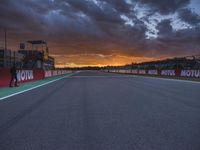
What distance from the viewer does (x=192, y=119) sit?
19.4 ft

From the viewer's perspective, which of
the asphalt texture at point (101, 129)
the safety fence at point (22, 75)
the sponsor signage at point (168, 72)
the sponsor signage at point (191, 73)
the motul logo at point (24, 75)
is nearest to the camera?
the asphalt texture at point (101, 129)

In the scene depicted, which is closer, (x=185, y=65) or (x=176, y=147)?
(x=176, y=147)

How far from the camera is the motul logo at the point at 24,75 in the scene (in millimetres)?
21206

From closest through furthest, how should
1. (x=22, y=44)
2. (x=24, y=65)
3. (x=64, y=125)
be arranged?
(x=64, y=125) < (x=24, y=65) < (x=22, y=44)

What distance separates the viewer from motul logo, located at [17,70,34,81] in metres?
21.2

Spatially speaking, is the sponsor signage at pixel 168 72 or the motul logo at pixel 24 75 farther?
the sponsor signage at pixel 168 72

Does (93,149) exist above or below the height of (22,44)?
below

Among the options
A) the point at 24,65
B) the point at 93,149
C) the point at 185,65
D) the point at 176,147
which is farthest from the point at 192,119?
the point at 24,65

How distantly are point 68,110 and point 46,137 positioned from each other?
2.98m

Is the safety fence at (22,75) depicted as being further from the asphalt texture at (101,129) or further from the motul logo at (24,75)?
the asphalt texture at (101,129)

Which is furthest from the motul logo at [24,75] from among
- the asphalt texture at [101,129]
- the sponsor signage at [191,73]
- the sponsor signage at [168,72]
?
the sponsor signage at [168,72]

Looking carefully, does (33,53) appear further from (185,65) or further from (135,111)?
(135,111)

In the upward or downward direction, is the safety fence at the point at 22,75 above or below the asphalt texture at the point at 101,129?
above

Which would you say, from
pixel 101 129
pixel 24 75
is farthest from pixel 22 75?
pixel 101 129
